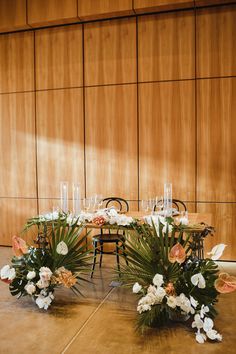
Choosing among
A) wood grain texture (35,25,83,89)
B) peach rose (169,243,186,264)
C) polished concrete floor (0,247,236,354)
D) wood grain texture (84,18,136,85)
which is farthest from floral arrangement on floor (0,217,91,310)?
wood grain texture (35,25,83,89)

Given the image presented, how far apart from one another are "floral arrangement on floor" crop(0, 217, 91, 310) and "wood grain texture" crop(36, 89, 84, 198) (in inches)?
91.7

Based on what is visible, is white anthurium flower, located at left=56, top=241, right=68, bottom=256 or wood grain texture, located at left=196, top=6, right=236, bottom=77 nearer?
white anthurium flower, located at left=56, top=241, right=68, bottom=256

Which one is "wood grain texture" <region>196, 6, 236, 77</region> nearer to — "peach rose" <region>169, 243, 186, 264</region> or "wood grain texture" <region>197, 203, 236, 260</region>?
"wood grain texture" <region>197, 203, 236, 260</region>

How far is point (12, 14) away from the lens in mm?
5680

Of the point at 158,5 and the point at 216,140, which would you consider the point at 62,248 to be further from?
the point at 158,5

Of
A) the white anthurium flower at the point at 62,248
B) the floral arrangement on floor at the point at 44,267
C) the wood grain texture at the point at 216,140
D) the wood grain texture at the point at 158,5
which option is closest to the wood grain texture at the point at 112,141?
the wood grain texture at the point at 216,140

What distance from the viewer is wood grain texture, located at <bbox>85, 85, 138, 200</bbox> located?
213 inches

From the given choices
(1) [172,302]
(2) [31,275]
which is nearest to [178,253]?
(1) [172,302]

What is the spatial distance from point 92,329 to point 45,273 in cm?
64

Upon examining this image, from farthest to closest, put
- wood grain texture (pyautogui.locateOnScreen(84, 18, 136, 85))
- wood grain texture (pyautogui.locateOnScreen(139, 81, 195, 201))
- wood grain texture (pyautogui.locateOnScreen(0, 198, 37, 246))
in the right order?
wood grain texture (pyautogui.locateOnScreen(0, 198, 37, 246)) → wood grain texture (pyautogui.locateOnScreen(84, 18, 136, 85)) → wood grain texture (pyautogui.locateOnScreen(139, 81, 195, 201))

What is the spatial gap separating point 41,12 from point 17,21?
0.44 m

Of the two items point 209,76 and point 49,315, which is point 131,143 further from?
point 49,315

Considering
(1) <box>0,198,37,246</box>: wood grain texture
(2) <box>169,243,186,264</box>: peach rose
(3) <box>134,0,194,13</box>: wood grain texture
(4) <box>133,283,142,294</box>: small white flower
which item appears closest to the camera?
(2) <box>169,243,186,264</box>: peach rose

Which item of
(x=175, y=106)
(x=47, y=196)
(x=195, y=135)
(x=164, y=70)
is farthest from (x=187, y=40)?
(x=47, y=196)
